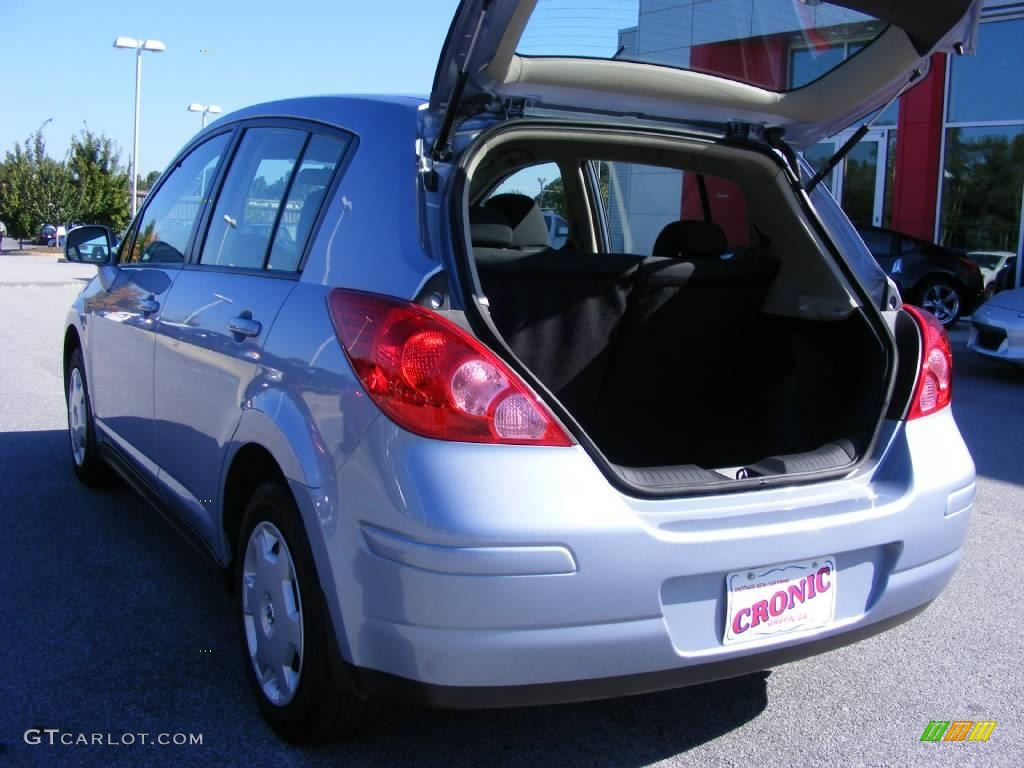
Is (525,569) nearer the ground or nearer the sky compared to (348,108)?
nearer the ground

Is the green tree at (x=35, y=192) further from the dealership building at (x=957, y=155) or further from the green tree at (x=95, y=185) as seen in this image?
the dealership building at (x=957, y=155)

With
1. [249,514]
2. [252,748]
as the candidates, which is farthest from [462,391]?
[252,748]

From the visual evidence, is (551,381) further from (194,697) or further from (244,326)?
(194,697)

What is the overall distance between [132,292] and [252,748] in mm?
2061

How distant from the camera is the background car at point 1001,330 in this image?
9203mm

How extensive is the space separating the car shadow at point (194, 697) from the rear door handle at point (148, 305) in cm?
99

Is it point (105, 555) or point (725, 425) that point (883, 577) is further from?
point (105, 555)

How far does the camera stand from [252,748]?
2703mm

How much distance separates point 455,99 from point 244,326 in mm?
907

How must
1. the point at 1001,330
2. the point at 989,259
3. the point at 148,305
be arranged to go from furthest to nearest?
the point at 989,259, the point at 1001,330, the point at 148,305

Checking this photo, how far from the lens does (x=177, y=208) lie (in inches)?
161

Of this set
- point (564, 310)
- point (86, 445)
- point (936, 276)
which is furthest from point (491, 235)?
point (936, 276)

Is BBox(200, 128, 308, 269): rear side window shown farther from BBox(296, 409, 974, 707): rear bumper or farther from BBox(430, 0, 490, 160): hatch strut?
BBox(296, 409, 974, 707): rear bumper

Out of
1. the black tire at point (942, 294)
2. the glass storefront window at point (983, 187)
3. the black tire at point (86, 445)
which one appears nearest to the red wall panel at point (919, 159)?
the glass storefront window at point (983, 187)
